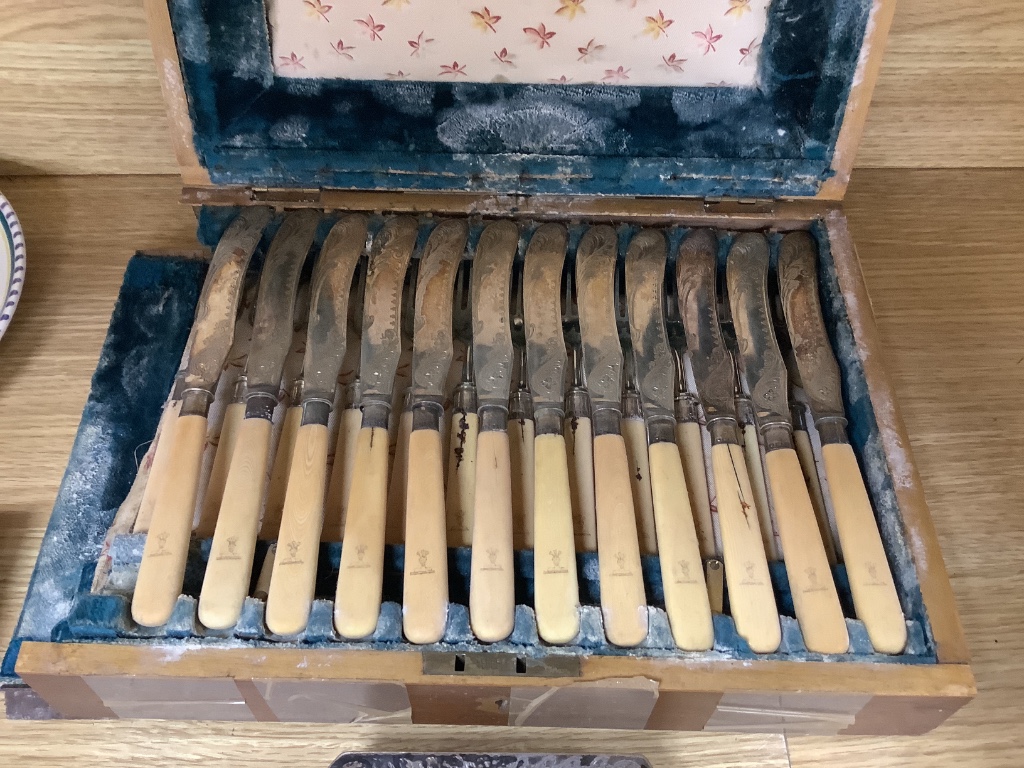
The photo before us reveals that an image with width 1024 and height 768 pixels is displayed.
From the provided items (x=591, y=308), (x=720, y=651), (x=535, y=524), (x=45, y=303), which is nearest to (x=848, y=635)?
(x=720, y=651)

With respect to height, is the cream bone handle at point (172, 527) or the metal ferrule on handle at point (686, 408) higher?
the cream bone handle at point (172, 527)

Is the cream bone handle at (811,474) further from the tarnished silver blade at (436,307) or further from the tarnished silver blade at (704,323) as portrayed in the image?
the tarnished silver blade at (436,307)

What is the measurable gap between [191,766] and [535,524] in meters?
0.33

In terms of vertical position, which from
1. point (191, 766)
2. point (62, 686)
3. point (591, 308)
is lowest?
point (191, 766)

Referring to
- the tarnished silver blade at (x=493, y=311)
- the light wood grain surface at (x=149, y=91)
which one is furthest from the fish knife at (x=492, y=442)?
the light wood grain surface at (x=149, y=91)

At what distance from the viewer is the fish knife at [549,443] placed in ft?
1.83

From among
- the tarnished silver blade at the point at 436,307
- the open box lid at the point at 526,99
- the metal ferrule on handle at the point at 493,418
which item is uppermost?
the open box lid at the point at 526,99

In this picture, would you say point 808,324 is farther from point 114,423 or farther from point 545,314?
point 114,423

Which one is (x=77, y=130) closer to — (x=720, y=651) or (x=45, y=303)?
(x=45, y=303)

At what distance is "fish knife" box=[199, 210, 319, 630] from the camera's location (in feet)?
1.80

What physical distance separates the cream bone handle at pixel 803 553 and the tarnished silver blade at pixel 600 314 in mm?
136

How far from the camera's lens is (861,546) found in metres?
0.59

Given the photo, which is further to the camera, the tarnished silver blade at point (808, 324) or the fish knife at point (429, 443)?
the tarnished silver blade at point (808, 324)

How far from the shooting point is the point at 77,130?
0.88 metres
